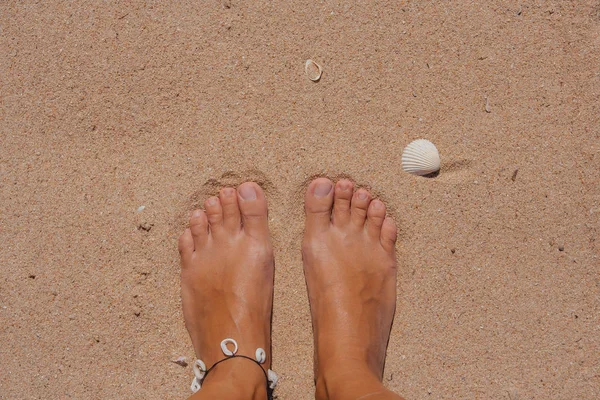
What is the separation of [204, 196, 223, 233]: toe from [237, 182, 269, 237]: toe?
0.11 metres

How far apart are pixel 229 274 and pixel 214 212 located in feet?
0.96

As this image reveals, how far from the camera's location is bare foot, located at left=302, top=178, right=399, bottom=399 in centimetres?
197

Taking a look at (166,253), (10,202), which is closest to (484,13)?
(166,253)

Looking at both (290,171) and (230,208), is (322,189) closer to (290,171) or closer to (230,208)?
(290,171)

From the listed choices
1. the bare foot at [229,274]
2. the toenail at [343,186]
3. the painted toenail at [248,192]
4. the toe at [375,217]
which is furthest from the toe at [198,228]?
the toe at [375,217]

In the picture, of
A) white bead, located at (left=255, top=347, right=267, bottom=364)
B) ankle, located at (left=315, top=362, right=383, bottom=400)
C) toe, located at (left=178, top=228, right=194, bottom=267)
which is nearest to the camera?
ankle, located at (left=315, top=362, right=383, bottom=400)

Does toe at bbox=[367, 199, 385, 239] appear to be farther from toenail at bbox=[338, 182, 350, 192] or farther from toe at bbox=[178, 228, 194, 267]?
toe at bbox=[178, 228, 194, 267]

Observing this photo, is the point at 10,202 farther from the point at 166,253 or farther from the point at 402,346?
the point at 402,346

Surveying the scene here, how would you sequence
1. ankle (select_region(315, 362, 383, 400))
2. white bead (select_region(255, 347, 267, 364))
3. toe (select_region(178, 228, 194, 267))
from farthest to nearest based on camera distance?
toe (select_region(178, 228, 194, 267)) < white bead (select_region(255, 347, 267, 364)) < ankle (select_region(315, 362, 383, 400))

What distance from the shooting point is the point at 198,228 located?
205 centimetres

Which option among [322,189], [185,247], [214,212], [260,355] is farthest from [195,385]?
[322,189]

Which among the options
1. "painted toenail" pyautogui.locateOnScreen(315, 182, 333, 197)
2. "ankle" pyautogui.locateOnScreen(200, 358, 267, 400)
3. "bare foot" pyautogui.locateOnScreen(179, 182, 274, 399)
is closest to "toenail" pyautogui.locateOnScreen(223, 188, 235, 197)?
"bare foot" pyautogui.locateOnScreen(179, 182, 274, 399)

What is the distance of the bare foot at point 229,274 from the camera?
1.98 meters

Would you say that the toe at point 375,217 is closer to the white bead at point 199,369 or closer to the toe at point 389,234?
the toe at point 389,234
